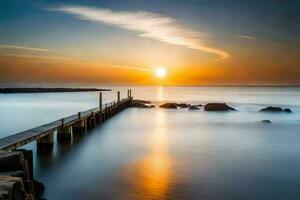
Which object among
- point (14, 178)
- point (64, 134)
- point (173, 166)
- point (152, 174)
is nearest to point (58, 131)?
point (64, 134)

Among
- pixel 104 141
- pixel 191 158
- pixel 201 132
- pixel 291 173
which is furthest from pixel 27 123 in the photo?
pixel 291 173

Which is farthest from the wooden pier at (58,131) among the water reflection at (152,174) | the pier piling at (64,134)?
the water reflection at (152,174)

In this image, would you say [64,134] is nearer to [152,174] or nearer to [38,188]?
[152,174]

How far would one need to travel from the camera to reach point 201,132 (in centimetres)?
2559

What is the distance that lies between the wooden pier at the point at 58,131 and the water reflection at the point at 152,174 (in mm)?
3825

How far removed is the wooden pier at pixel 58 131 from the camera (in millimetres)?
11427

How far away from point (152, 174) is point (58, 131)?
762 centimetres

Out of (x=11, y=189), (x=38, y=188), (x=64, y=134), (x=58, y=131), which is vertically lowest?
(x=38, y=188)

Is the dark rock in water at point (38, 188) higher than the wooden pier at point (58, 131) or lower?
lower

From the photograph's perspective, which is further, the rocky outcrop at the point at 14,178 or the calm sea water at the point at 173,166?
the calm sea water at the point at 173,166

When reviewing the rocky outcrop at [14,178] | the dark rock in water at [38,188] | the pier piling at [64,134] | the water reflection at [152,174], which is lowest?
the water reflection at [152,174]

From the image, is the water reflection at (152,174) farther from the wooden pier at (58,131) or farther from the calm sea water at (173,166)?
the wooden pier at (58,131)

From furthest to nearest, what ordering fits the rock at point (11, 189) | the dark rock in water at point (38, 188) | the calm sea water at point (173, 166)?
the calm sea water at point (173, 166) → the dark rock in water at point (38, 188) → the rock at point (11, 189)

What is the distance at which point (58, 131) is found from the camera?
18.5m
